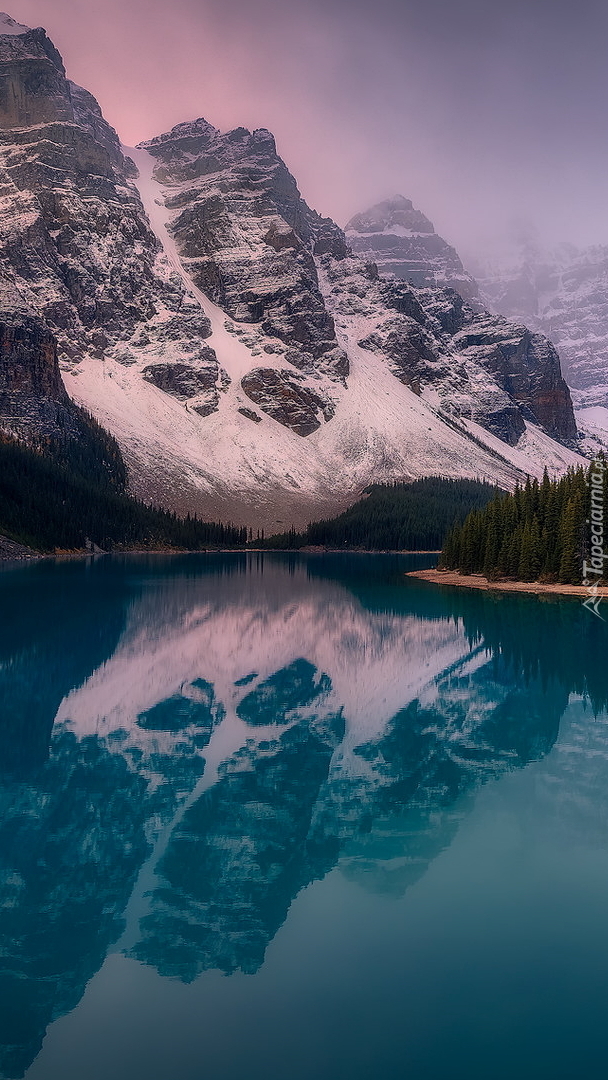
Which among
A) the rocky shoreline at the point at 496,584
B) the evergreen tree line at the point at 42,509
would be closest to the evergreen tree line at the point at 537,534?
the rocky shoreline at the point at 496,584

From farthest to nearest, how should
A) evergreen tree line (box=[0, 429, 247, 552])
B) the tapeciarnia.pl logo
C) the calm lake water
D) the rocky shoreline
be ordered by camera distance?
1. evergreen tree line (box=[0, 429, 247, 552])
2. the tapeciarnia.pl logo
3. the rocky shoreline
4. the calm lake water

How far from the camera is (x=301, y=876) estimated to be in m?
16.1

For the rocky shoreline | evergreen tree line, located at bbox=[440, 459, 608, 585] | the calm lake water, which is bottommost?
the calm lake water

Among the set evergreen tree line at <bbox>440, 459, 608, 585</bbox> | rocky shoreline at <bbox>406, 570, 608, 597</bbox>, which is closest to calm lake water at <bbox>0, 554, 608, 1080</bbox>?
rocky shoreline at <bbox>406, 570, 608, 597</bbox>

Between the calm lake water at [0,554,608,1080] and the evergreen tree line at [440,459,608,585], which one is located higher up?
the evergreen tree line at [440,459,608,585]

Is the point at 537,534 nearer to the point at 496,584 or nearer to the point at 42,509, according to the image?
the point at 496,584

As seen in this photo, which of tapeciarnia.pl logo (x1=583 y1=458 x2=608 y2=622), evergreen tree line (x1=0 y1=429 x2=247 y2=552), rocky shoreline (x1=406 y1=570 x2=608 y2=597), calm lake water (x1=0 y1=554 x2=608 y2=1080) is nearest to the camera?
calm lake water (x1=0 y1=554 x2=608 y2=1080)

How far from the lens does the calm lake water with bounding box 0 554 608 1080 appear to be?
10.9 m

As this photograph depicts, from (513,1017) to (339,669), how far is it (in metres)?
29.6

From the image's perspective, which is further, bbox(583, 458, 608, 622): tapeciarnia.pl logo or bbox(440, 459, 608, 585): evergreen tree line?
bbox(440, 459, 608, 585): evergreen tree line

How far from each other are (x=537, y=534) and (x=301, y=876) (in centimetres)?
8604

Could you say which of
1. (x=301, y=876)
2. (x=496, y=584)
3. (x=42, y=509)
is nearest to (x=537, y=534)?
(x=496, y=584)

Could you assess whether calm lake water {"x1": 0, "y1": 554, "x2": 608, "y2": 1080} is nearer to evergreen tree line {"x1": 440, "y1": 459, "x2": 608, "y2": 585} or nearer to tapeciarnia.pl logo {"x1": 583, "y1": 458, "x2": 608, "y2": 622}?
tapeciarnia.pl logo {"x1": 583, "y1": 458, "x2": 608, "y2": 622}

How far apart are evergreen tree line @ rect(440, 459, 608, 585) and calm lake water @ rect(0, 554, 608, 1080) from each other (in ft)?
179
